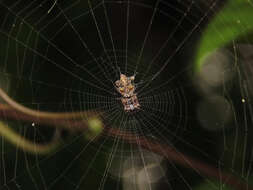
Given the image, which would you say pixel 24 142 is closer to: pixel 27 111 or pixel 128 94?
pixel 27 111

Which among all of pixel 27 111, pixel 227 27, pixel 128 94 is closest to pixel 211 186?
pixel 227 27

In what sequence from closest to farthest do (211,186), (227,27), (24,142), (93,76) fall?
(227,27), (211,186), (24,142), (93,76)

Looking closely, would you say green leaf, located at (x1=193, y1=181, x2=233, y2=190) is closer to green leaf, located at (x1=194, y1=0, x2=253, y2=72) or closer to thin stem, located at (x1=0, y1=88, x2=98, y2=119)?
green leaf, located at (x1=194, y1=0, x2=253, y2=72)

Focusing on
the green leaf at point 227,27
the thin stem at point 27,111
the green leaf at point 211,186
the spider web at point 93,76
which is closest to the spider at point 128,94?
the spider web at point 93,76

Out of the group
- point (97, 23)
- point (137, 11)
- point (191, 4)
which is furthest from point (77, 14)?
point (191, 4)

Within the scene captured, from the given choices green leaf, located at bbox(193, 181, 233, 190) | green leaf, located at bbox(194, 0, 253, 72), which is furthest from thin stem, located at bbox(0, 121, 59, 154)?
green leaf, located at bbox(194, 0, 253, 72)
